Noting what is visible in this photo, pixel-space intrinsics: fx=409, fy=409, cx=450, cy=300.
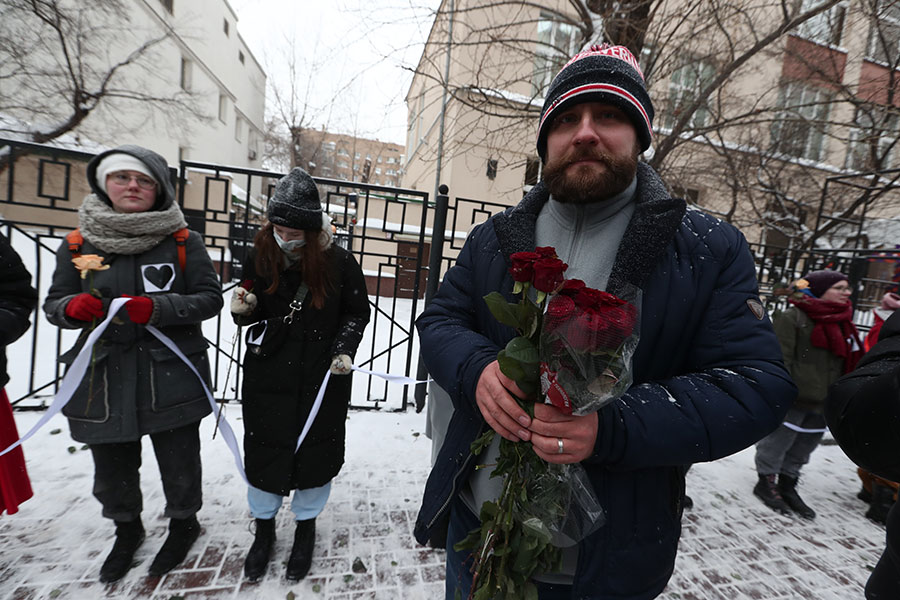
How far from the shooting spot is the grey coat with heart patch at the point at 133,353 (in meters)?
2.14

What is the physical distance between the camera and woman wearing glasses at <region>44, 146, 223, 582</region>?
7.03ft

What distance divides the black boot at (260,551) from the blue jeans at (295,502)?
2.7 inches

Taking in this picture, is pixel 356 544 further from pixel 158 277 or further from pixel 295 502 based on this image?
pixel 158 277

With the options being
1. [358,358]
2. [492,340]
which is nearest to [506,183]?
[358,358]

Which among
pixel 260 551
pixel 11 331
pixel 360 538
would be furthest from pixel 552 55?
pixel 260 551

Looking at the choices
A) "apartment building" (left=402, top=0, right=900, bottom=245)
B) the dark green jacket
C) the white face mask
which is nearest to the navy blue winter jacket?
the white face mask

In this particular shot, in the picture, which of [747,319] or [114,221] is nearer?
[747,319]

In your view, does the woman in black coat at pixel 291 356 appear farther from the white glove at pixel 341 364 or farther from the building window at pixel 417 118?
the building window at pixel 417 118

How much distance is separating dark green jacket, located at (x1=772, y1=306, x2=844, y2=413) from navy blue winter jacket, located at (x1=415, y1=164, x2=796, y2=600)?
10.5 ft

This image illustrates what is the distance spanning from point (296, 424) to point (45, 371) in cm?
449

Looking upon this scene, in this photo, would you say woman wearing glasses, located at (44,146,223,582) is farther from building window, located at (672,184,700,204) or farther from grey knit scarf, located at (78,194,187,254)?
building window, located at (672,184,700,204)

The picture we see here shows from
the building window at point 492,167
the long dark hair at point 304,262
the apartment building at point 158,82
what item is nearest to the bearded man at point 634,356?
the long dark hair at point 304,262

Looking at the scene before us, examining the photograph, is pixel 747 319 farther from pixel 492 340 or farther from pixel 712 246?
pixel 492 340

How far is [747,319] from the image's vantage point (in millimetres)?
1141
